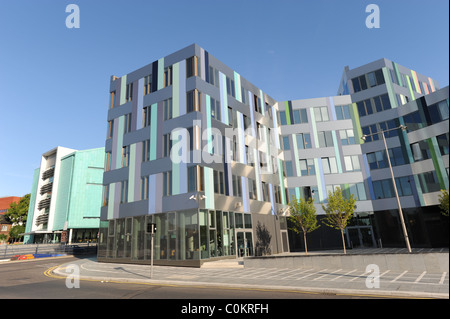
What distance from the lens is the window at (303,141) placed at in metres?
39.3

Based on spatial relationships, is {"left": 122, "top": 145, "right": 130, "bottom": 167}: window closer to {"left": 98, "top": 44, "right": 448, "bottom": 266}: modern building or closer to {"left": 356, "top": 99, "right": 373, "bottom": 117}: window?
{"left": 98, "top": 44, "right": 448, "bottom": 266}: modern building

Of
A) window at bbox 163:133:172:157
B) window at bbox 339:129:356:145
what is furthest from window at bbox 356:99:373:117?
window at bbox 163:133:172:157

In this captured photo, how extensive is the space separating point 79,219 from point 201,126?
5857 centimetres

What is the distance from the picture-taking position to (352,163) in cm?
3712

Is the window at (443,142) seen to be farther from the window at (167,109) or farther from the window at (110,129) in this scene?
the window at (110,129)

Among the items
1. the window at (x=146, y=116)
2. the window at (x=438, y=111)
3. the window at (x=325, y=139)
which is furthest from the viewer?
the window at (x=325, y=139)

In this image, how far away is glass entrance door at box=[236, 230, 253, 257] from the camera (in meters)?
27.3

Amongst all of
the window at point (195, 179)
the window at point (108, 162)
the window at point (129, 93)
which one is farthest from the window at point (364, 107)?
the window at point (108, 162)

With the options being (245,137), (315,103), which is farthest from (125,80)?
(315,103)

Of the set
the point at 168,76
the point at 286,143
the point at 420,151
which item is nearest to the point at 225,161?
the point at 168,76

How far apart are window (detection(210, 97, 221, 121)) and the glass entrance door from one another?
11.7m

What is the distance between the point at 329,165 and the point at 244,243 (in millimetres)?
17437

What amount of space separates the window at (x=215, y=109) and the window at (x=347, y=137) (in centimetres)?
1934

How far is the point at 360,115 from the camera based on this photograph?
38.2 metres
